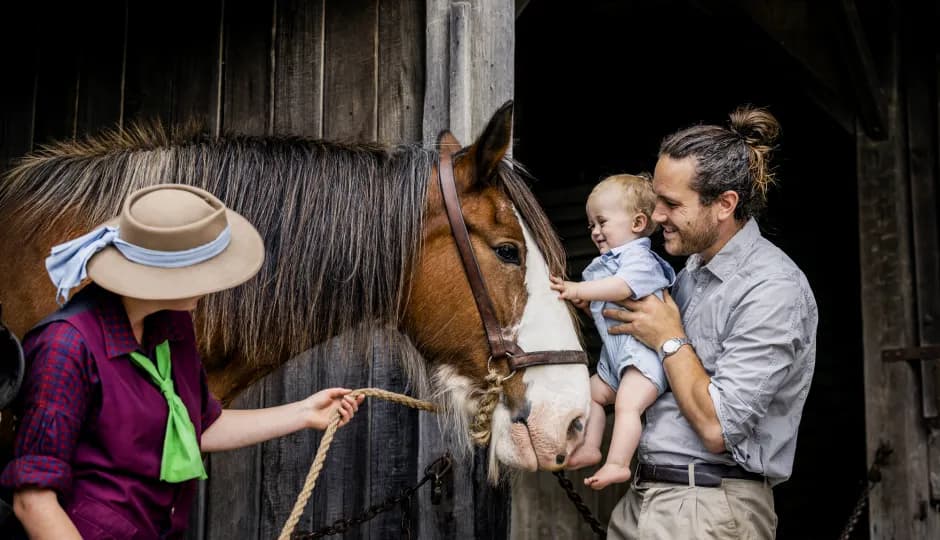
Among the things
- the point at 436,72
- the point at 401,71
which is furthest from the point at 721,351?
the point at 401,71

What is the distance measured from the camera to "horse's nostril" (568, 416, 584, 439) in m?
2.22

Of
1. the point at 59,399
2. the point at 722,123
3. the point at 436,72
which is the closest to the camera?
the point at 59,399

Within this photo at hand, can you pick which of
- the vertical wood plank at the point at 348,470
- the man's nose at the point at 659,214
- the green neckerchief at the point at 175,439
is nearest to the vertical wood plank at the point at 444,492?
the vertical wood plank at the point at 348,470

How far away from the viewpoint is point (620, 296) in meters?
2.33

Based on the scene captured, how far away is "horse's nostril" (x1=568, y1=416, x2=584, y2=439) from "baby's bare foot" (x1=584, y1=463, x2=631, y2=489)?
0.13 metres

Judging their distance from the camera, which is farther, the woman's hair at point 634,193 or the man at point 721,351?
the woman's hair at point 634,193

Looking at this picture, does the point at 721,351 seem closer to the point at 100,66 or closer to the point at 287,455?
the point at 287,455

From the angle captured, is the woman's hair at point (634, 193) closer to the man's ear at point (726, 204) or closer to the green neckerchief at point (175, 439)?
the man's ear at point (726, 204)

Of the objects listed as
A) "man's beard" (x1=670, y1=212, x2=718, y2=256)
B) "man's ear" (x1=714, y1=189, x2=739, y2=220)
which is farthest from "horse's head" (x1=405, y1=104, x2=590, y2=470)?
"man's ear" (x1=714, y1=189, x2=739, y2=220)

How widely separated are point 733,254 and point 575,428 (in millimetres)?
625

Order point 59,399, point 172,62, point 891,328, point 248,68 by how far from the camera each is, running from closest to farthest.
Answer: point 59,399, point 248,68, point 172,62, point 891,328

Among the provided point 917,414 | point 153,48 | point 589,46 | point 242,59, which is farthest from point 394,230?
point 589,46

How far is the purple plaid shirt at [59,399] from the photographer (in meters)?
1.46

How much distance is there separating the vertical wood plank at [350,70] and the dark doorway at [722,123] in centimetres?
334
